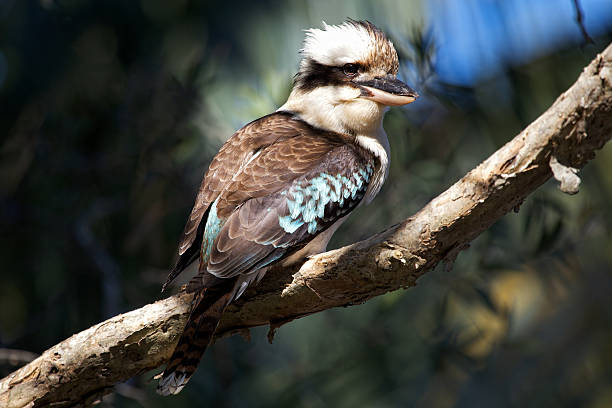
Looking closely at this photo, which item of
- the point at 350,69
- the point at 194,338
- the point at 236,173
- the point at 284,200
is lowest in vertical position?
the point at 194,338

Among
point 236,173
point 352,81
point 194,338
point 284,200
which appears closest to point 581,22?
point 352,81

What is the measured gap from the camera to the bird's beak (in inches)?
116

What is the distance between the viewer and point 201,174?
447 centimetres

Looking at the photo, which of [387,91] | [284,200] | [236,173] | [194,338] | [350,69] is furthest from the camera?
[350,69]

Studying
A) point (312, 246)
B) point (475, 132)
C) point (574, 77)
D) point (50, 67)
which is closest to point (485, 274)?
point (475, 132)

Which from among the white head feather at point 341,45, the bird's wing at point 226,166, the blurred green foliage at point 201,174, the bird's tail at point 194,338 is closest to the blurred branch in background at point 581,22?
the white head feather at point 341,45

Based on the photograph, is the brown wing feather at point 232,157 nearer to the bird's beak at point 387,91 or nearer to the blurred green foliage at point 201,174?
the bird's beak at point 387,91

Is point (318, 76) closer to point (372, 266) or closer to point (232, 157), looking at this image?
point (232, 157)

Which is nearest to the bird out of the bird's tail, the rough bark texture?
the bird's tail

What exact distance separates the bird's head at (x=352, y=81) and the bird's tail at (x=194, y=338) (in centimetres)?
96

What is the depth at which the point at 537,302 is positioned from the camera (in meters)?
5.59

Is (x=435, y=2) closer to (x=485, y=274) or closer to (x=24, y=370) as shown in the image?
(x=485, y=274)

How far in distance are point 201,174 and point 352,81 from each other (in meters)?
1.63

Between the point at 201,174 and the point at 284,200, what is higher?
the point at 284,200
